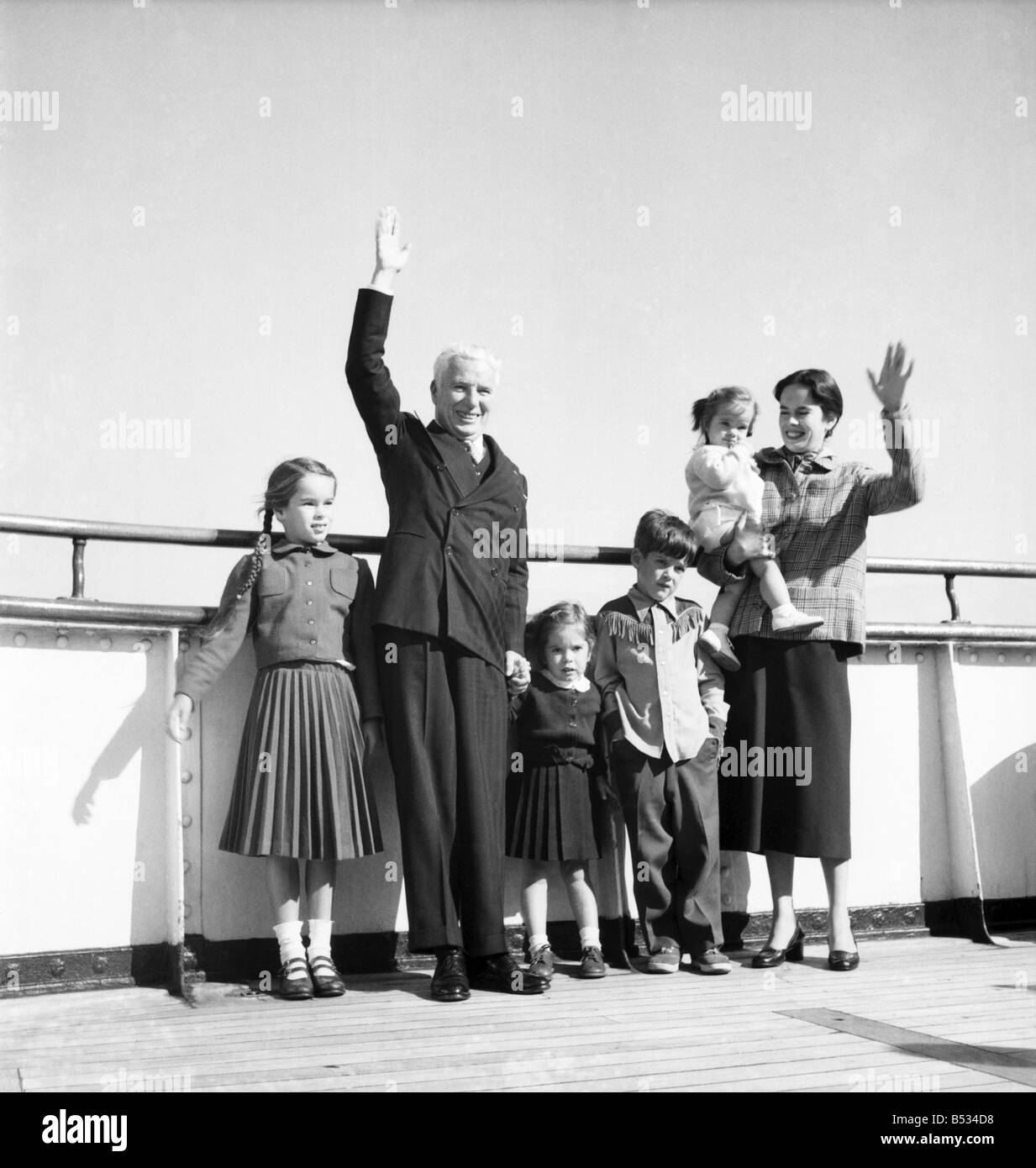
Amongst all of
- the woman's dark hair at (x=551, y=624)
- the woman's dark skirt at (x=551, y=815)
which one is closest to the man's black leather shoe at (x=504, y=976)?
the woman's dark skirt at (x=551, y=815)

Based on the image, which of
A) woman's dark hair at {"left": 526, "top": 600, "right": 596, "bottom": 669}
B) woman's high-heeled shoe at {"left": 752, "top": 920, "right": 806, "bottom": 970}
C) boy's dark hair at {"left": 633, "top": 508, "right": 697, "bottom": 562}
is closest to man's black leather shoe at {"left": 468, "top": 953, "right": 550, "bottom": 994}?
woman's high-heeled shoe at {"left": 752, "top": 920, "right": 806, "bottom": 970}

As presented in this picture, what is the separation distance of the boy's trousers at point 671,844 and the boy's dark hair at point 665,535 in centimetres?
64

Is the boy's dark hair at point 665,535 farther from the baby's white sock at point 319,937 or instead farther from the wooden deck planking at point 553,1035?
the baby's white sock at point 319,937

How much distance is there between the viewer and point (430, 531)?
4293mm

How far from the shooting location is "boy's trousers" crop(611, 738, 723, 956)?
14.7 ft

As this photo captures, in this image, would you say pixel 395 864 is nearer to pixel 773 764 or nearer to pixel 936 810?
pixel 773 764

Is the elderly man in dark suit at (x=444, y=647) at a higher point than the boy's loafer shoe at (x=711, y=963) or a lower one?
higher

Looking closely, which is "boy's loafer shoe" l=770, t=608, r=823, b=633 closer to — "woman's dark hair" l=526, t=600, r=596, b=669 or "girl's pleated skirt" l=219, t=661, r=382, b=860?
"woman's dark hair" l=526, t=600, r=596, b=669

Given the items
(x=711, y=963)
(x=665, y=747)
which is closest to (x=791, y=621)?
(x=665, y=747)

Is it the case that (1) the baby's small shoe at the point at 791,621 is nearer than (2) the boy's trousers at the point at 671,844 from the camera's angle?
No

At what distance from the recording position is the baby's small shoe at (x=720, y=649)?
15.5 feet
